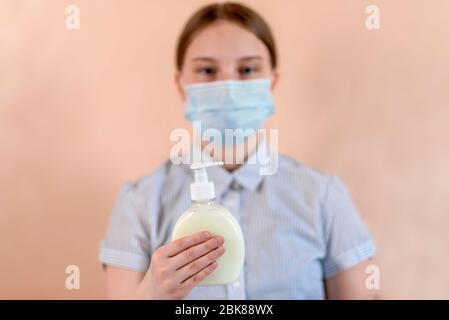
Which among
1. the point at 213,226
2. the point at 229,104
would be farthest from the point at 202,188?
the point at 229,104

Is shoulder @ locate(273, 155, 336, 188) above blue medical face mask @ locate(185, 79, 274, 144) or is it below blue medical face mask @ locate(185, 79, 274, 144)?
below

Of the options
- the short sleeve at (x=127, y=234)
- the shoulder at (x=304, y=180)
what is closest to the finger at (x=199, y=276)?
the short sleeve at (x=127, y=234)

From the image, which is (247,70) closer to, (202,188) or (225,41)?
(225,41)

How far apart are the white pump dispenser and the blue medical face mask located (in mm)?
150

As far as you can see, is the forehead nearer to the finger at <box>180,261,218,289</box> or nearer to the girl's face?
the girl's face

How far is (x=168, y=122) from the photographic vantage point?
2.29 ft

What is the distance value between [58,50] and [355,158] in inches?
16.7

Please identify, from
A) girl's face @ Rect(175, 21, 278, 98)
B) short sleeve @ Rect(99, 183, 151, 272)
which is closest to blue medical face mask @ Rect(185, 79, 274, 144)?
girl's face @ Rect(175, 21, 278, 98)

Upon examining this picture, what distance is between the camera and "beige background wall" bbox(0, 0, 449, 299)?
26.8 inches

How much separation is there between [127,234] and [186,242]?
19cm

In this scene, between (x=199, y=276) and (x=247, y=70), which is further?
(x=247, y=70)

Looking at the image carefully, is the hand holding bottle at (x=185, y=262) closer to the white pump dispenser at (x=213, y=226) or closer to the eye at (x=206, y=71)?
the white pump dispenser at (x=213, y=226)

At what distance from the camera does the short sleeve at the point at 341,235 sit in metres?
0.69

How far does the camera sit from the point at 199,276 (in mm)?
505
